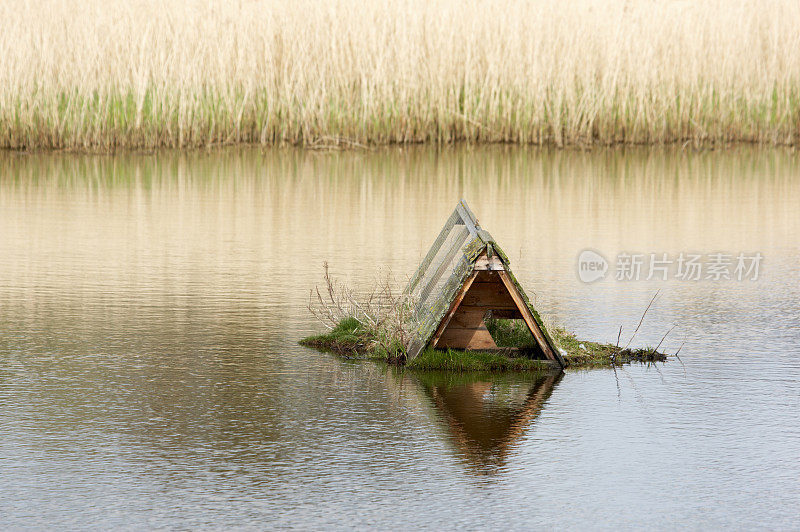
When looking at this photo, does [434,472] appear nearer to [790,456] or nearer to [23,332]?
[790,456]

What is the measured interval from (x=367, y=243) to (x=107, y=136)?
35.3 feet

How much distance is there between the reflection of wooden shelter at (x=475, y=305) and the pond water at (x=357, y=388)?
1.14 ft

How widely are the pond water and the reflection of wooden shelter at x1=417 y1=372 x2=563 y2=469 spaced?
0.02 meters

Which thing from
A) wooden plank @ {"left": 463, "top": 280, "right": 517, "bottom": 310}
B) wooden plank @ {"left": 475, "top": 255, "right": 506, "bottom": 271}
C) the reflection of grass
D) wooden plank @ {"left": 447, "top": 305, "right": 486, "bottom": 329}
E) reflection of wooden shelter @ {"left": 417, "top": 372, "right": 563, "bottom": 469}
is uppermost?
wooden plank @ {"left": 475, "top": 255, "right": 506, "bottom": 271}

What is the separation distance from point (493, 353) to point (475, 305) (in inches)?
14.0

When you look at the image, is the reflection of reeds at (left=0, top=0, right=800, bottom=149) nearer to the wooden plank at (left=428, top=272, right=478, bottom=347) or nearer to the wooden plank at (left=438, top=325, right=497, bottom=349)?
the wooden plank at (left=438, top=325, right=497, bottom=349)

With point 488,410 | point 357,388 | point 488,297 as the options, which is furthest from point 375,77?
point 488,410

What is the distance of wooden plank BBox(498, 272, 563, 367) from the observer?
7.70 metres

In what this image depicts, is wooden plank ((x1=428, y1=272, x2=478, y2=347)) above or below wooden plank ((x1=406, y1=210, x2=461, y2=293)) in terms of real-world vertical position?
below

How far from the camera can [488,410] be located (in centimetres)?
699

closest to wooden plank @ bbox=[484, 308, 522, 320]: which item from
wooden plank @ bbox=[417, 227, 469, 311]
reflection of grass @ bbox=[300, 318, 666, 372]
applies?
reflection of grass @ bbox=[300, 318, 666, 372]

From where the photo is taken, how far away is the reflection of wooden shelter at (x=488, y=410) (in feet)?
20.7

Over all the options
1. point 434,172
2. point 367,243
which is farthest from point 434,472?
point 434,172

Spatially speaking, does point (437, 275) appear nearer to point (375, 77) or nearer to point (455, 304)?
point (455, 304)
